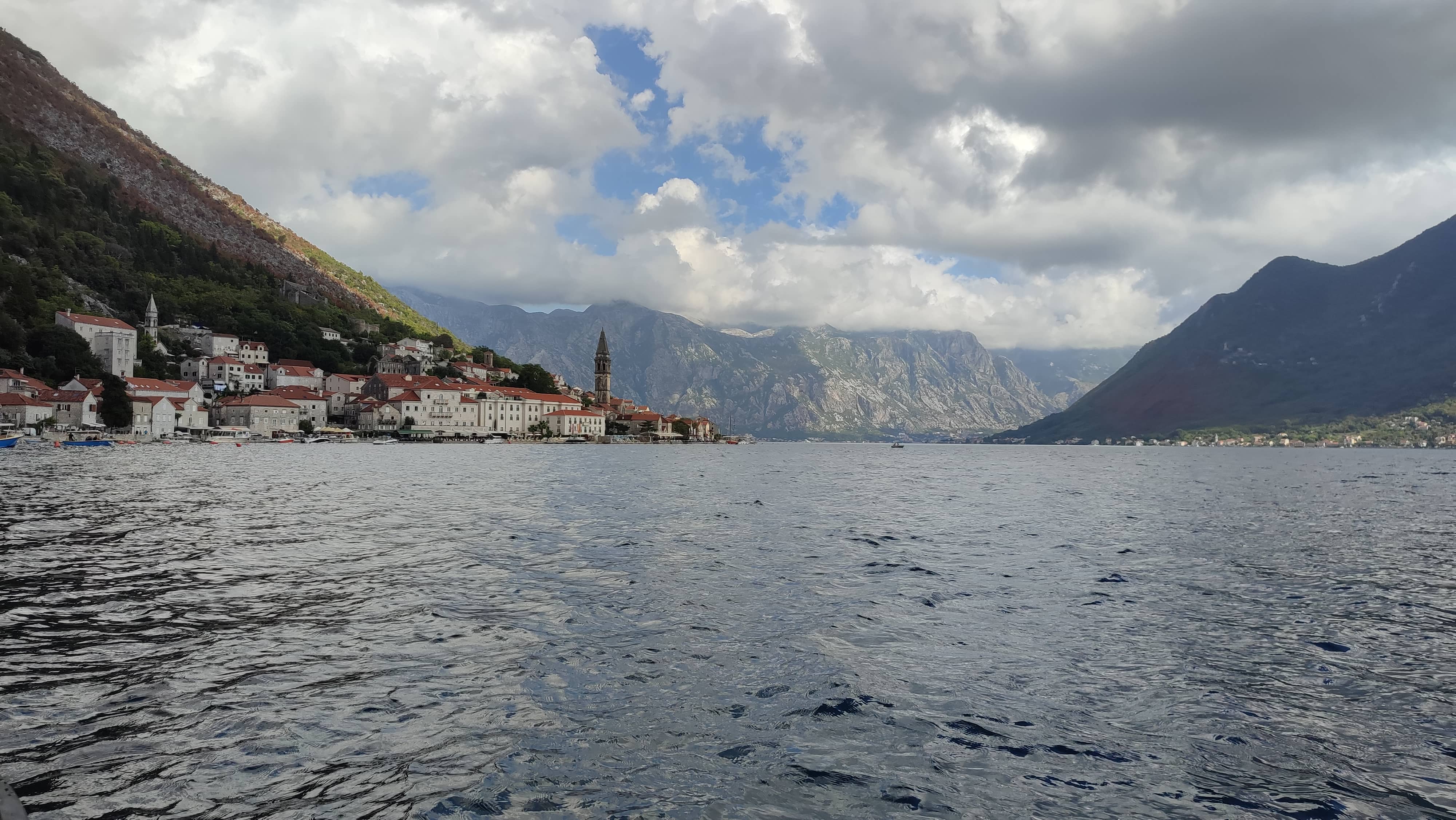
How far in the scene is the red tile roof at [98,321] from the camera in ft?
435

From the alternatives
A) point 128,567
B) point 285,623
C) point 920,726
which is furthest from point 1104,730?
point 128,567

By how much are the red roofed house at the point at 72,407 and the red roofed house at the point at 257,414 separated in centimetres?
3381

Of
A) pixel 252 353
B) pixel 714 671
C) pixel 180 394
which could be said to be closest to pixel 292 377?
pixel 252 353

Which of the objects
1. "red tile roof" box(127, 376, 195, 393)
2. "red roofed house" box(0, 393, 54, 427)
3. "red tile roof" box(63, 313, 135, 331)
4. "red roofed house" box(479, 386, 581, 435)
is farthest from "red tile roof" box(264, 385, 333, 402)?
"red roofed house" box(0, 393, 54, 427)

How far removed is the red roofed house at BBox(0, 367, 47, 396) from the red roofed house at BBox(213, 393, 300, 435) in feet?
124

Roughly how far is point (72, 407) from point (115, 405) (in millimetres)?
6041

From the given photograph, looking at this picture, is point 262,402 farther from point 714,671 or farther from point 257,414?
point 714,671

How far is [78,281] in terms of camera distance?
16150cm

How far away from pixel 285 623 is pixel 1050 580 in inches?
722

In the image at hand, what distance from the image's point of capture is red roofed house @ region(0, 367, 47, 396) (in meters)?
108

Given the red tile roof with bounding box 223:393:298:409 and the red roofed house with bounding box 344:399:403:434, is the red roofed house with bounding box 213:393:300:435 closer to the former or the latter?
the red tile roof with bounding box 223:393:298:409

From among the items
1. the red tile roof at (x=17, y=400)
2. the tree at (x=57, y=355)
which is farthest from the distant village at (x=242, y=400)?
the tree at (x=57, y=355)

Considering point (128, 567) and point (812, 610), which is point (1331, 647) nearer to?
point (812, 610)

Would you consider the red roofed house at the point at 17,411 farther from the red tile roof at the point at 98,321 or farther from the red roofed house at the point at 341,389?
the red roofed house at the point at 341,389
